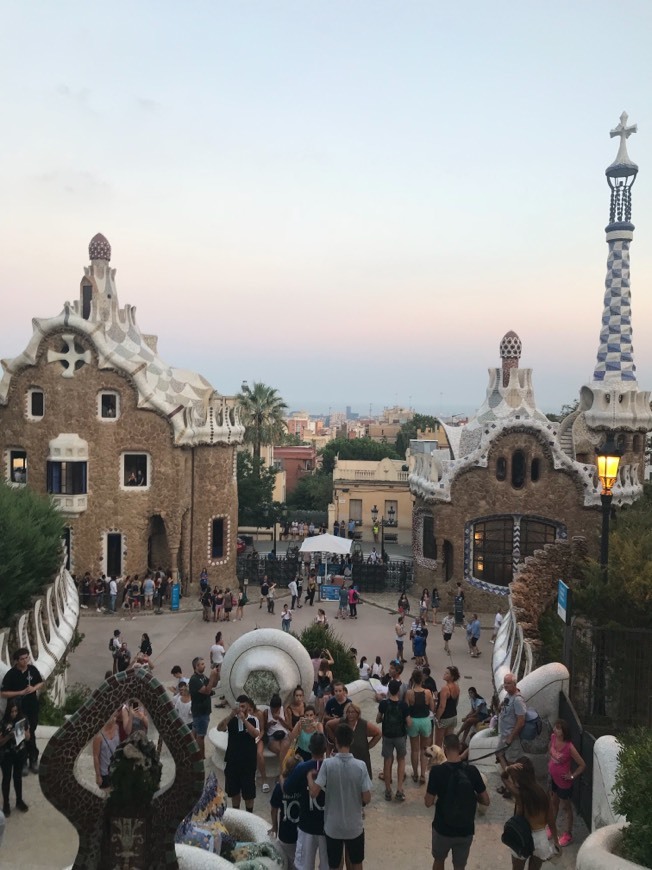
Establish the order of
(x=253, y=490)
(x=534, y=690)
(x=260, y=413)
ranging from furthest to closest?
(x=260, y=413) → (x=253, y=490) → (x=534, y=690)

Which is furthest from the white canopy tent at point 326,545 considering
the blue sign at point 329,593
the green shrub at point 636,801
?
the green shrub at point 636,801

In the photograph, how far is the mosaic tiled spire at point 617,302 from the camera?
84.2 feet

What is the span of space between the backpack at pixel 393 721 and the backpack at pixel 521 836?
2594 mm

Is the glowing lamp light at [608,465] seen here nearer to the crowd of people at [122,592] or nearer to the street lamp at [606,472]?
the street lamp at [606,472]

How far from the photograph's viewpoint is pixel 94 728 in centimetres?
482

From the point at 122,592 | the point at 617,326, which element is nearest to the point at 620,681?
the point at 122,592

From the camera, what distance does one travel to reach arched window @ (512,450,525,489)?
23.7 meters

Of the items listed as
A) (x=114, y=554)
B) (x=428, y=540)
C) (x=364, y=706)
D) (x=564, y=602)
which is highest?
(x=564, y=602)

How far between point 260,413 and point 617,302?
2052cm

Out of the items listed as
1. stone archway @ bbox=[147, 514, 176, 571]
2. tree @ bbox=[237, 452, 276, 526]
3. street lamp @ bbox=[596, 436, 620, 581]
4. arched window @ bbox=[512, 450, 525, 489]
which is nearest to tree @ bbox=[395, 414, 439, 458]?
tree @ bbox=[237, 452, 276, 526]

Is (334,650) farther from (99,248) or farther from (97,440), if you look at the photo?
(99,248)

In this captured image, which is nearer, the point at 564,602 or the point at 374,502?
the point at 564,602

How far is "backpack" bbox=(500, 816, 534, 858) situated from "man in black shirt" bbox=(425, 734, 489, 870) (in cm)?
Answer: 27

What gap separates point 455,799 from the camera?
5469mm
